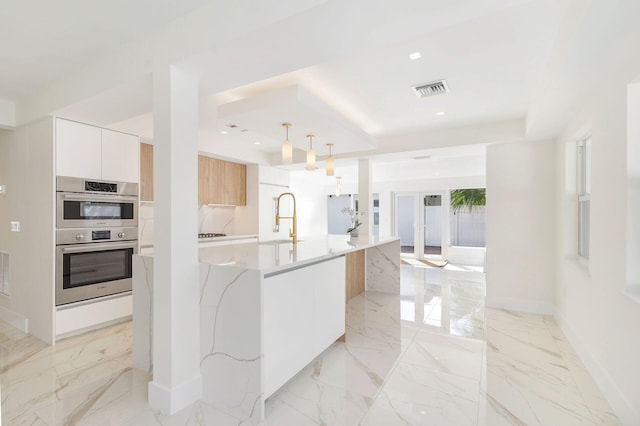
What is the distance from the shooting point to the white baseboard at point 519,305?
12.9ft

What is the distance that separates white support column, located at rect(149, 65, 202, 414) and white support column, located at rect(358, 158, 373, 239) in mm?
3461

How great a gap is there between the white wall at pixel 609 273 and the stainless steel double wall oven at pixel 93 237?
4357 millimetres

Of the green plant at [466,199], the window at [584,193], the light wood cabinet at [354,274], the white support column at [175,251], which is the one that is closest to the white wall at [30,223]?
the white support column at [175,251]

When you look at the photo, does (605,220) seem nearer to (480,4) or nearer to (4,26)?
(480,4)

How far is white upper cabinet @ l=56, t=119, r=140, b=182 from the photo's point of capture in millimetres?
3105

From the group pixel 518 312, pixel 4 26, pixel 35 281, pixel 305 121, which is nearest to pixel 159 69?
pixel 4 26

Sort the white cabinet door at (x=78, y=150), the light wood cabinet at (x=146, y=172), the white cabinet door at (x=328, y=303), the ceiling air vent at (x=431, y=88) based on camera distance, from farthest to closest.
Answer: the light wood cabinet at (x=146, y=172)
the white cabinet door at (x=78, y=150)
the ceiling air vent at (x=431, y=88)
the white cabinet door at (x=328, y=303)

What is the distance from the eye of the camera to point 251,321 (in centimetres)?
190

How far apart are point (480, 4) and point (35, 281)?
4.41m

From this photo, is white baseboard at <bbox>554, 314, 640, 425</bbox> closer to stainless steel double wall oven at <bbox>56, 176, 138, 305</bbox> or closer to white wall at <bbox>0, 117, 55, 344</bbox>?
stainless steel double wall oven at <bbox>56, 176, 138, 305</bbox>

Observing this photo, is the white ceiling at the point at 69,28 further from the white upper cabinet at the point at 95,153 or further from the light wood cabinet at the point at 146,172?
the light wood cabinet at the point at 146,172

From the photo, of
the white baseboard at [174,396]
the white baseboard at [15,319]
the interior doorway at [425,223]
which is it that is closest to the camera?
the white baseboard at [174,396]

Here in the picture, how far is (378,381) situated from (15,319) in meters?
3.99

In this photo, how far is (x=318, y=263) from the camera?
254 centimetres
